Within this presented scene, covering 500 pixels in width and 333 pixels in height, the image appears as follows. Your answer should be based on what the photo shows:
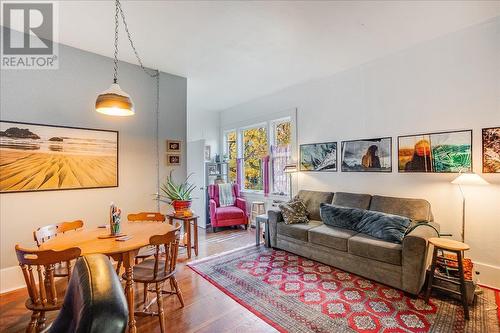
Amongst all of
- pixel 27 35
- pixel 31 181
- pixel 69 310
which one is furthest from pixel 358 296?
pixel 27 35

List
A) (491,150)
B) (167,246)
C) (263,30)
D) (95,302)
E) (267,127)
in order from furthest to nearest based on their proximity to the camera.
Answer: (267,127) → (263,30) → (491,150) → (167,246) → (95,302)

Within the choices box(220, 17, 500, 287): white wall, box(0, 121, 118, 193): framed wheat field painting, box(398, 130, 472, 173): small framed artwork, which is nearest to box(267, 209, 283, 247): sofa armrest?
box(220, 17, 500, 287): white wall

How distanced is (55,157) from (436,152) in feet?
15.6

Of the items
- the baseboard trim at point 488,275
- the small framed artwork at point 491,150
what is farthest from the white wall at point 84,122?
the baseboard trim at point 488,275

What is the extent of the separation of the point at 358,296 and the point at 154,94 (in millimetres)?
3912

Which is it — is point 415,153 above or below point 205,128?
below

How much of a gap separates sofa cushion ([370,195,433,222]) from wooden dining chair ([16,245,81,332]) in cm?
345

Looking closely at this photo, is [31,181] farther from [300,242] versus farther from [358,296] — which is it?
[358,296]

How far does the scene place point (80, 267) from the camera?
987 millimetres

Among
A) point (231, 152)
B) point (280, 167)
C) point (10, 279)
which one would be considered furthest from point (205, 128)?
point (10, 279)

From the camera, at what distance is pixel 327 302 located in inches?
94.3

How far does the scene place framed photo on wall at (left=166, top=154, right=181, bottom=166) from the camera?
13.1 ft

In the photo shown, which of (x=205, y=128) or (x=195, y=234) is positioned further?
(x=205, y=128)

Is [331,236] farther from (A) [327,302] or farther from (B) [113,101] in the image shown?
(B) [113,101]
